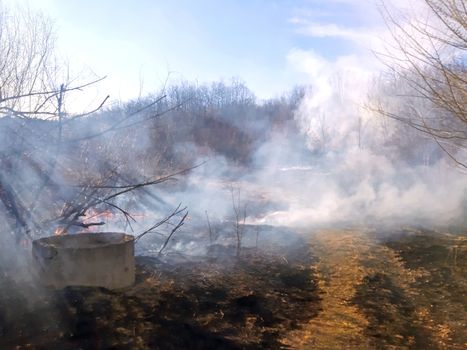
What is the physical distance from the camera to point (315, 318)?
5020 mm

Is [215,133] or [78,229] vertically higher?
[215,133]

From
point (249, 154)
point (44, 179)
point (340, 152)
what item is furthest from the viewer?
point (249, 154)

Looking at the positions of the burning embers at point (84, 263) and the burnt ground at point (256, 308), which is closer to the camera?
the burnt ground at point (256, 308)

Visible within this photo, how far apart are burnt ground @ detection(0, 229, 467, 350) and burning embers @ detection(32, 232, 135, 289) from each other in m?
0.14

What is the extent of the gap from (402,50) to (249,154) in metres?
21.4

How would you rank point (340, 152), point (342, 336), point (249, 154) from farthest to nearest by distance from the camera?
point (249, 154)
point (340, 152)
point (342, 336)

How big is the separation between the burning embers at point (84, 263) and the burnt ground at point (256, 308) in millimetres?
137

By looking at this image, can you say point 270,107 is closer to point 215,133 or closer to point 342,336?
point 215,133

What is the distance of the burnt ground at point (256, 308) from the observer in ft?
14.1

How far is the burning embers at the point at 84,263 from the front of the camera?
5.34 metres

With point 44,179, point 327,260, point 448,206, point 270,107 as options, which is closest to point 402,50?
point 327,260

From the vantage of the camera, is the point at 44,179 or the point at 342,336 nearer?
the point at 342,336

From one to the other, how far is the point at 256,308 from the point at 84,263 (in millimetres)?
2220

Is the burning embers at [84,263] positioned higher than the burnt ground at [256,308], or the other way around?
the burning embers at [84,263]
